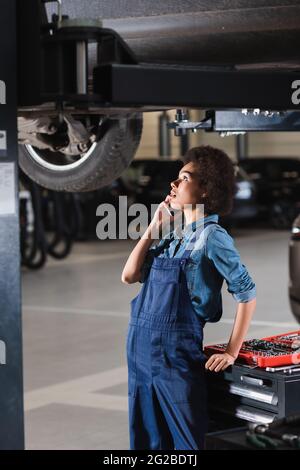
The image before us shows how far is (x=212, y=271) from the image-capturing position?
3578 millimetres

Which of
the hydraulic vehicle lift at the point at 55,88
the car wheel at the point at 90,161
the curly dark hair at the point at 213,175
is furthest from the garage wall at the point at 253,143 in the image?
the hydraulic vehicle lift at the point at 55,88

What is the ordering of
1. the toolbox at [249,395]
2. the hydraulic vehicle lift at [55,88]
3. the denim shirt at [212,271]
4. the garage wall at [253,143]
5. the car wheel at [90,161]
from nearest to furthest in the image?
the hydraulic vehicle lift at [55,88] → the toolbox at [249,395] → the denim shirt at [212,271] → the car wheel at [90,161] → the garage wall at [253,143]

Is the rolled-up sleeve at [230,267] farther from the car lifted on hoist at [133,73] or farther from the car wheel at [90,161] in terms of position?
the car wheel at [90,161]

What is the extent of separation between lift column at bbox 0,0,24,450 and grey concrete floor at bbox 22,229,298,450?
3.06 metres

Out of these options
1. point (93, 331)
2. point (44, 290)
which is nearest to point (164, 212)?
point (93, 331)

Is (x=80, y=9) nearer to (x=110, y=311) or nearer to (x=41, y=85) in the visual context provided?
(x=41, y=85)

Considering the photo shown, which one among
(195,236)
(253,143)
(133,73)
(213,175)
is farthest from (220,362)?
(253,143)

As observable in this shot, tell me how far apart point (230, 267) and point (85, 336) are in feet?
18.5

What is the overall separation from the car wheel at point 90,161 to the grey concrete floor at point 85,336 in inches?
63.7

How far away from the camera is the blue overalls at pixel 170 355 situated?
3506 millimetres

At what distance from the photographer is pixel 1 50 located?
2.55m

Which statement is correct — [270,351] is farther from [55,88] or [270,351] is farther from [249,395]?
[55,88]

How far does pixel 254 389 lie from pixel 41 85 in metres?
1.47

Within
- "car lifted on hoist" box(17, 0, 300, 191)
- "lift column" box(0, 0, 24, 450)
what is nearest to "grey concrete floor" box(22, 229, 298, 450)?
"car lifted on hoist" box(17, 0, 300, 191)
